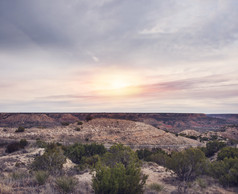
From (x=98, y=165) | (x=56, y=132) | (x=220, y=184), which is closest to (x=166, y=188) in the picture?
(x=220, y=184)

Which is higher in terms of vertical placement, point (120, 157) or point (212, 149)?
point (120, 157)

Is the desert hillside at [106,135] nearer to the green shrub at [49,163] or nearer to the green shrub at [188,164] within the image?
the green shrub at [49,163]

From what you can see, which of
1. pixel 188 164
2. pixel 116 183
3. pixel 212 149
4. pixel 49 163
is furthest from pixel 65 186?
pixel 212 149

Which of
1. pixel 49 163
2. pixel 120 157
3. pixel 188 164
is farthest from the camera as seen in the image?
pixel 49 163

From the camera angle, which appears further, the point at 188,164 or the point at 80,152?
the point at 80,152

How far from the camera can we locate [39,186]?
840 cm

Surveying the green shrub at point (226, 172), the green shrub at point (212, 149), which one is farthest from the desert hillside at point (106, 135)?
the green shrub at point (226, 172)

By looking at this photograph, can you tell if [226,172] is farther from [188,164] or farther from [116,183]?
[116,183]

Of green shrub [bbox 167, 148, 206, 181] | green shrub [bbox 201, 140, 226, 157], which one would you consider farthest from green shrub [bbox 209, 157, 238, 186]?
green shrub [bbox 201, 140, 226, 157]

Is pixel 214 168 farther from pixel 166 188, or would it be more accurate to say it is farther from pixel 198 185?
pixel 166 188

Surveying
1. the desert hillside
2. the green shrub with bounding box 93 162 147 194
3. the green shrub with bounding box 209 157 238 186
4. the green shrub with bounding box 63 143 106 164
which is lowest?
the desert hillside

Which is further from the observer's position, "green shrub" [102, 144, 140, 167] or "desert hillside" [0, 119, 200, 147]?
"desert hillside" [0, 119, 200, 147]

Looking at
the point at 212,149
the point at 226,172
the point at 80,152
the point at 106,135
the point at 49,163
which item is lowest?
the point at 106,135

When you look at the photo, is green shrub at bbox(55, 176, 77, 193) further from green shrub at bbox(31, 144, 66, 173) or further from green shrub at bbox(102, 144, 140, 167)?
green shrub at bbox(31, 144, 66, 173)
